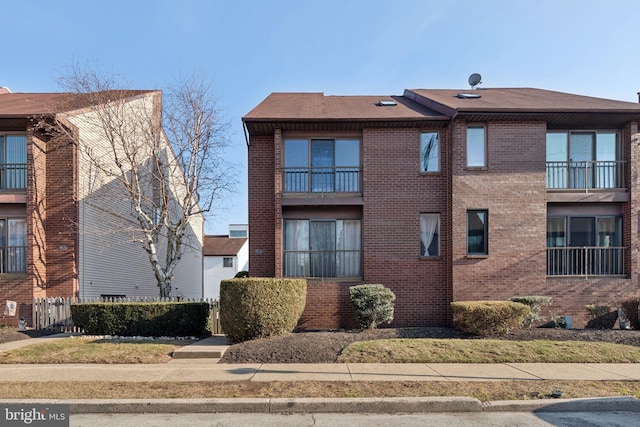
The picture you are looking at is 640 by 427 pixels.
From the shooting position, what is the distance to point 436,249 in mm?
12086

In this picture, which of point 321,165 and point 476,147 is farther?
point 321,165

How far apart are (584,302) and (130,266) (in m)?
17.5

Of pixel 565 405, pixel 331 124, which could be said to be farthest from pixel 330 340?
pixel 331 124

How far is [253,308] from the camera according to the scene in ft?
30.3

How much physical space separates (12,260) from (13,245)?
1.69 feet

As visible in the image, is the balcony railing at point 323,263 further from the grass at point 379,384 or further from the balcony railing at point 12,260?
the balcony railing at point 12,260

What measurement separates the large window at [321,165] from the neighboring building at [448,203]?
0.03 metres

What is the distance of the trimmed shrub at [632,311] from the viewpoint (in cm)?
1065

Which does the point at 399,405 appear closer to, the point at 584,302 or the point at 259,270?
the point at 259,270

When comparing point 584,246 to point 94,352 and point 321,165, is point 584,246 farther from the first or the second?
point 94,352

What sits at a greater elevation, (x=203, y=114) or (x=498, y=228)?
(x=203, y=114)

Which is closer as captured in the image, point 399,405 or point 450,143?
point 399,405

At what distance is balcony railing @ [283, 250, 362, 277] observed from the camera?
12172mm

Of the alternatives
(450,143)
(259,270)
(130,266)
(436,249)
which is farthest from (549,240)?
(130,266)
